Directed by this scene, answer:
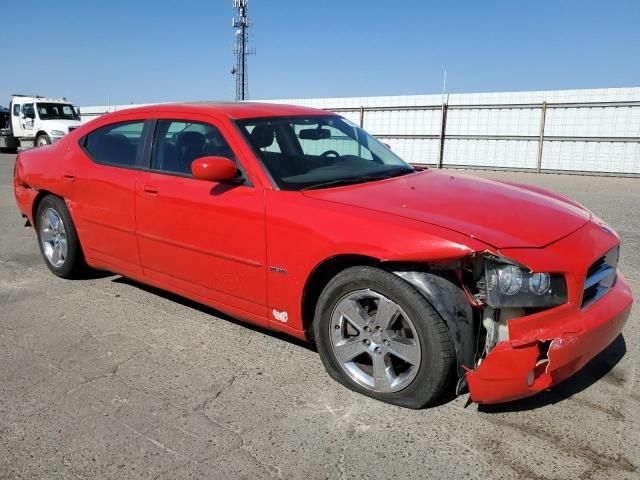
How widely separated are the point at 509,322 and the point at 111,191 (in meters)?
3.02

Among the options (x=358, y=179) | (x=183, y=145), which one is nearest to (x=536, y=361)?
(x=358, y=179)

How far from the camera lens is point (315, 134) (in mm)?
4141

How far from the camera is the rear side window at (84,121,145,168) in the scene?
417 centimetres

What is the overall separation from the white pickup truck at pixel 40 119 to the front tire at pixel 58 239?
17.0 meters

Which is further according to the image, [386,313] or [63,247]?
[63,247]

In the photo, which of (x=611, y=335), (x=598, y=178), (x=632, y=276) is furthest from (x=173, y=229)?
(x=598, y=178)

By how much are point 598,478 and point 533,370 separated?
19.1 inches

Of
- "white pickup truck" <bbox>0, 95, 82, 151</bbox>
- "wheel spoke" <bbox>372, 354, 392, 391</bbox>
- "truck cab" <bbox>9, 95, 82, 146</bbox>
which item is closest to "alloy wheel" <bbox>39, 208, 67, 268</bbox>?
"wheel spoke" <bbox>372, 354, 392, 391</bbox>

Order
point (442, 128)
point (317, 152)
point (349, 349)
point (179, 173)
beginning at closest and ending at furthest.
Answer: point (349, 349) < point (179, 173) < point (317, 152) < point (442, 128)

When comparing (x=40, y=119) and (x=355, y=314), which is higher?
(x=40, y=119)

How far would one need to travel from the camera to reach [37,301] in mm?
4473

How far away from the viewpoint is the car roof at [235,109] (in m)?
3.82

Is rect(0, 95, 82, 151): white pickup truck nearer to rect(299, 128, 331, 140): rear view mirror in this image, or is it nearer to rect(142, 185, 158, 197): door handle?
rect(142, 185, 158, 197): door handle

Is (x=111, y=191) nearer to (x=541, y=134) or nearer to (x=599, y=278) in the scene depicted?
(x=599, y=278)
